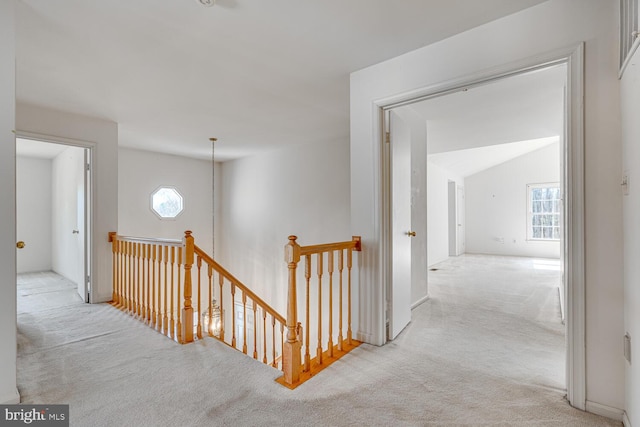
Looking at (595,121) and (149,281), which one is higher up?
(595,121)

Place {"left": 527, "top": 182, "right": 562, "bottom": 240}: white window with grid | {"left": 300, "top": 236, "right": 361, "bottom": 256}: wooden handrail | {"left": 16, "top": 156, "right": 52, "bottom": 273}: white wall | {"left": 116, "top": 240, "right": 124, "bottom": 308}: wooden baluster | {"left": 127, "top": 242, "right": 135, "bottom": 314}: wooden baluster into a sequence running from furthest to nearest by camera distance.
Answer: {"left": 527, "top": 182, "right": 562, "bottom": 240}: white window with grid, {"left": 16, "top": 156, "right": 52, "bottom": 273}: white wall, {"left": 116, "top": 240, "right": 124, "bottom": 308}: wooden baluster, {"left": 127, "top": 242, "right": 135, "bottom": 314}: wooden baluster, {"left": 300, "top": 236, "right": 361, "bottom": 256}: wooden handrail

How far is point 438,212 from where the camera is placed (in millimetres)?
6965

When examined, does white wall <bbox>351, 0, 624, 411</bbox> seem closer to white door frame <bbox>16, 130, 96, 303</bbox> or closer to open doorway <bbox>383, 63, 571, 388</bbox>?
open doorway <bbox>383, 63, 571, 388</bbox>

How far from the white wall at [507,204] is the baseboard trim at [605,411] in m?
7.47

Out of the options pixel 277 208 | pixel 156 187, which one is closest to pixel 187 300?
pixel 277 208

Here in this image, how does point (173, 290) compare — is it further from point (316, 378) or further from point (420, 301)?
point (420, 301)

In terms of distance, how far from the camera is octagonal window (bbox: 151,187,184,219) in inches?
225

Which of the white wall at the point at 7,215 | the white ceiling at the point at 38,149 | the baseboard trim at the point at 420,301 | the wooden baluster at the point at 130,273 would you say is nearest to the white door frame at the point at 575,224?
the baseboard trim at the point at 420,301

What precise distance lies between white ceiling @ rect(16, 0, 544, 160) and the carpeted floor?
2237 millimetres

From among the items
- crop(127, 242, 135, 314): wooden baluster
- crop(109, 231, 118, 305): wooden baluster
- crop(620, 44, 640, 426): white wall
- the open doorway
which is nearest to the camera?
crop(620, 44, 640, 426): white wall

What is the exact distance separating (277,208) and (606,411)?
4925mm

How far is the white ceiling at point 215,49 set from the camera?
5.86 feet

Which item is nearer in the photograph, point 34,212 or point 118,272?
point 118,272

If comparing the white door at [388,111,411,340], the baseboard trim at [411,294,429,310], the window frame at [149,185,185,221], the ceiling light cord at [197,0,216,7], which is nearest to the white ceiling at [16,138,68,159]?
the window frame at [149,185,185,221]
